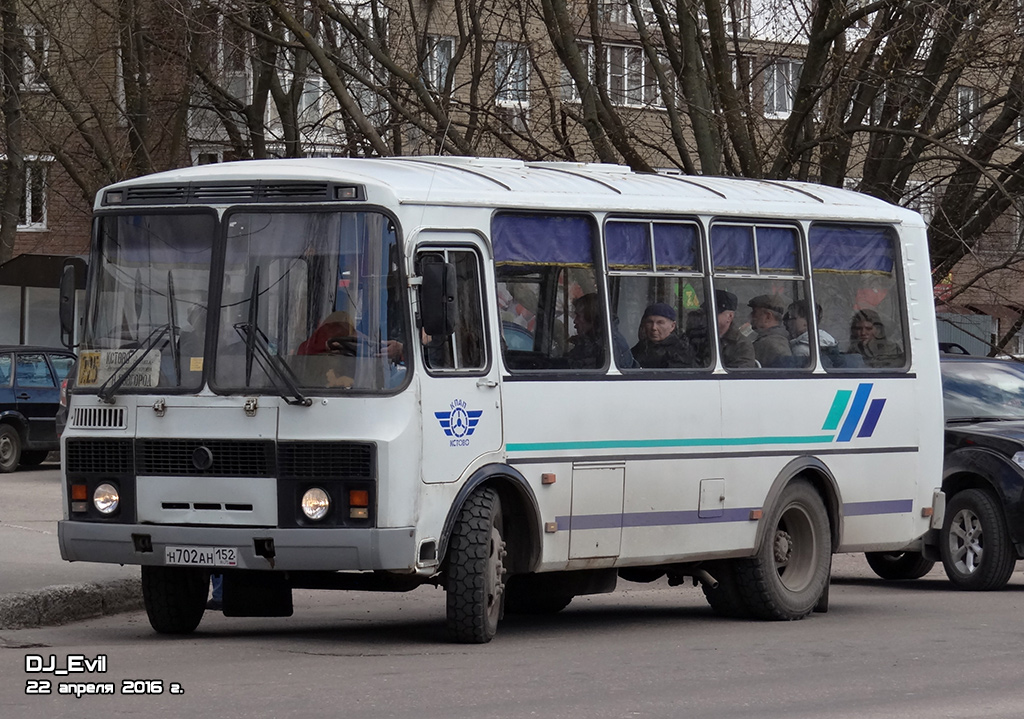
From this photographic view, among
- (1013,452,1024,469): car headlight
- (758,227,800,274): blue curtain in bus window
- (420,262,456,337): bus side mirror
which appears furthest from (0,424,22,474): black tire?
(420,262,456,337): bus side mirror

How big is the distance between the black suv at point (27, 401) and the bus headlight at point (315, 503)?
1695 centimetres

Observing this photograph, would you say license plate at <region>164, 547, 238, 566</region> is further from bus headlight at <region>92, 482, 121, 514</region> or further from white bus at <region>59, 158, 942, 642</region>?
bus headlight at <region>92, 482, 121, 514</region>

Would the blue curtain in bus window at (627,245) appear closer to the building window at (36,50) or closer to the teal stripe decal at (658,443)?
the teal stripe decal at (658,443)

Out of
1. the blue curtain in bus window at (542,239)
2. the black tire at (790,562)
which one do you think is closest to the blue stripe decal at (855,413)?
the black tire at (790,562)

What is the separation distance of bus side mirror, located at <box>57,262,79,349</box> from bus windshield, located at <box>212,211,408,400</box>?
39.6 inches

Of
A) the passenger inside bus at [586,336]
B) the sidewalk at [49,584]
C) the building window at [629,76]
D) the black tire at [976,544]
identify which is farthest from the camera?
the building window at [629,76]

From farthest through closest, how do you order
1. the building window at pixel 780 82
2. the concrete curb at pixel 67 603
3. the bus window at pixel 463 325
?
the building window at pixel 780 82
the concrete curb at pixel 67 603
the bus window at pixel 463 325

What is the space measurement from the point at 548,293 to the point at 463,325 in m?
0.76

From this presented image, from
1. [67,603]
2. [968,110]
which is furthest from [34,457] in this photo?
[67,603]

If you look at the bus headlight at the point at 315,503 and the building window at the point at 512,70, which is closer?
the bus headlight at the point at 315,503

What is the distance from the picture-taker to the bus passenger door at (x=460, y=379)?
31.1ft

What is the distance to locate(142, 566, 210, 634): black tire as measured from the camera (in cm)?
1019

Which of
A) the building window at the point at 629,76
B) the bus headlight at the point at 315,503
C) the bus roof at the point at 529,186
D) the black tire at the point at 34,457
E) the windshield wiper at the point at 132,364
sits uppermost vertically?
the building window at the point at 629,76

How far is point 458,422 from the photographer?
31.6 feet
